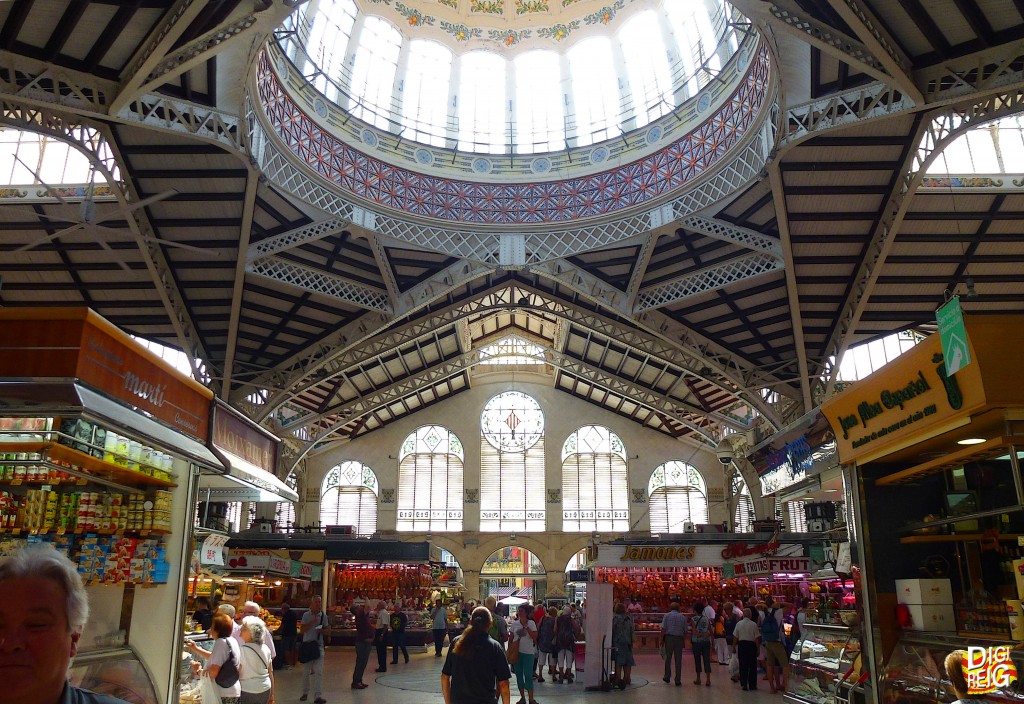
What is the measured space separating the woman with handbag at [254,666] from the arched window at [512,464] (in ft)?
93.6

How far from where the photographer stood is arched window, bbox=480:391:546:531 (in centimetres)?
3438

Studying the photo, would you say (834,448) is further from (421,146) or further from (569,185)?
(421,146)

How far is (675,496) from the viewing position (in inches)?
1359

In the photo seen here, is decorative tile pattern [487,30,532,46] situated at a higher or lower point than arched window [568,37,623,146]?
higher

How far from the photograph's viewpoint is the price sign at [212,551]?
25.0ft

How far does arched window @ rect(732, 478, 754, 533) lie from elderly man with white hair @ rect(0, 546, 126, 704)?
33869mm

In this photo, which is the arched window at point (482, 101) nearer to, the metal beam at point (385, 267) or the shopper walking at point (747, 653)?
the metal beam at point (385, 267)

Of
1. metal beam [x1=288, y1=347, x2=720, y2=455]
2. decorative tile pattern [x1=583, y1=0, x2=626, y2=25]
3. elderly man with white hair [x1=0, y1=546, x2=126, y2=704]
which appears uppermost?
decorative tile pattern [x1=583, y1=0, x2=626, y2=25]

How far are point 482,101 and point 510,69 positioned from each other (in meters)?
1.30

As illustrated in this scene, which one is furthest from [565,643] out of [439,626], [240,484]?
[240,484]

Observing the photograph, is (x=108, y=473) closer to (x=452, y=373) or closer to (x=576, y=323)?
(x=576, y=323)

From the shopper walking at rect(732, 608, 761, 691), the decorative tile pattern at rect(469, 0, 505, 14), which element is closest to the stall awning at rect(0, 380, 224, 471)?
the shopper walking at rect(732, 608, 761, 691)

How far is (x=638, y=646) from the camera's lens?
75.6ft

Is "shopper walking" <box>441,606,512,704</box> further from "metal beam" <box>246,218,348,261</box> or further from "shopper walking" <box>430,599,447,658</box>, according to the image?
"metal beam" <box>246,218,348,261</box>
